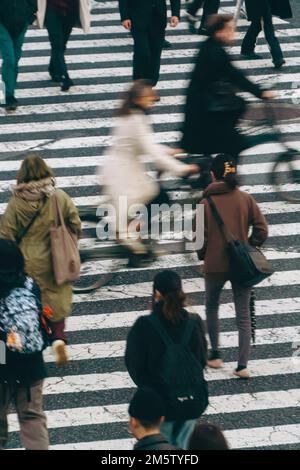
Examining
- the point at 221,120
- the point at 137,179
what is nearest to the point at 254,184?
the point at 221,120

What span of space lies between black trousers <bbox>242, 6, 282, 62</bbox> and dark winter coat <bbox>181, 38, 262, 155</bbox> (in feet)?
14.0

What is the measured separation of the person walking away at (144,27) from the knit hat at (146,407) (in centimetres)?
861

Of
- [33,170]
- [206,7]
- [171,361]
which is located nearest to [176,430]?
[171,361]

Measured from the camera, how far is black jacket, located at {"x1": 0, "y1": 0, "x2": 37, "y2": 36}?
15484 mm

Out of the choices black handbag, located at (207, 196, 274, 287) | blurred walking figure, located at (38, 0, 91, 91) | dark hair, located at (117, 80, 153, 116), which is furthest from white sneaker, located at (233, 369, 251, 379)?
blurred walking figure, located at (38, 0, 91, 91)

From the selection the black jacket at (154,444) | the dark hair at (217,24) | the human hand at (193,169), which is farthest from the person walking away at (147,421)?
the dark hair at (217,24)

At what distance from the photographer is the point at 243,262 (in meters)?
10.5

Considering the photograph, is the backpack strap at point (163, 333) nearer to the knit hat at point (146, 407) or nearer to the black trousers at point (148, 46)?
the knit hat at point (146, 407)

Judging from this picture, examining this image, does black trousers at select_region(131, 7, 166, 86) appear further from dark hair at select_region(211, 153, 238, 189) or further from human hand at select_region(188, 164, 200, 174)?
dark hair at select_region(211, 153, 238, 189)

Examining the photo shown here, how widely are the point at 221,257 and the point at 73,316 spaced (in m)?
1.87

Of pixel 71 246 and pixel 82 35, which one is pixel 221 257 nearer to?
pixel 71 246

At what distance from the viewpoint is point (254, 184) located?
14.5 m

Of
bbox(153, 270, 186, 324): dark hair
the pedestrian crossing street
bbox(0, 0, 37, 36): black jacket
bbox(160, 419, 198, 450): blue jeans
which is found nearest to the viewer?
bbox(160, 419, 198, 450): blue jeans

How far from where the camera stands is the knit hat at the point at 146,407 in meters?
7.75
